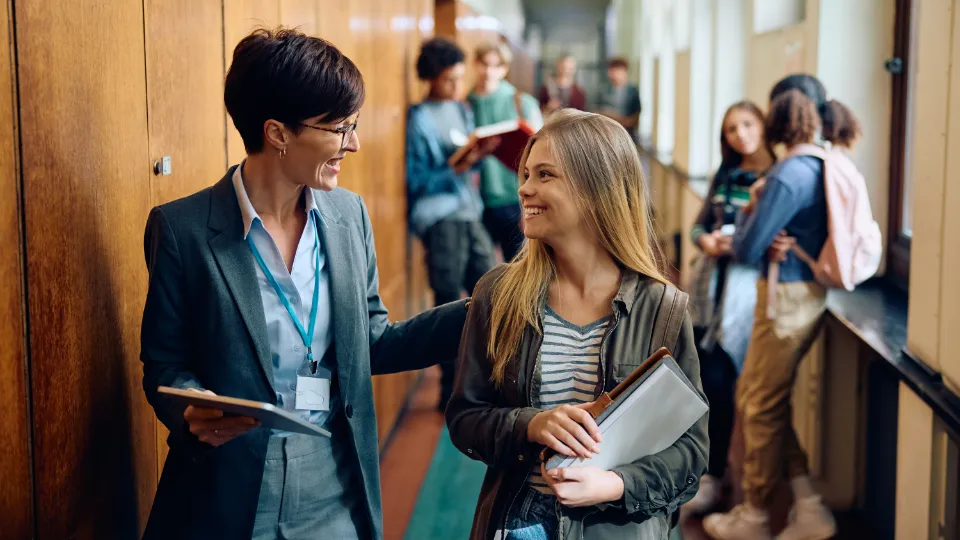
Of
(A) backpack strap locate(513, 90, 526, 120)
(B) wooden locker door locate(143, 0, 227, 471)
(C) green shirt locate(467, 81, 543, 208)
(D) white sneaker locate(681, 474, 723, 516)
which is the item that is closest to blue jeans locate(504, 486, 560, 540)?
(B) wooden locker door locate(143, 0, 227, 471)

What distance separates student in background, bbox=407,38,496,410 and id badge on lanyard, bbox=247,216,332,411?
3554mm

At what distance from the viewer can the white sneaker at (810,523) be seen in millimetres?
3916

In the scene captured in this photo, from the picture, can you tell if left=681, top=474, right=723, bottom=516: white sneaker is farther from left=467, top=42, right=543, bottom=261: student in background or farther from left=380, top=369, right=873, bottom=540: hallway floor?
left=467, top=42, right=543, bottom=261: student in background

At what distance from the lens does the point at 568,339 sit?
1.79 meters

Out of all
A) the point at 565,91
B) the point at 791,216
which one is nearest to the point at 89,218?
the point at 791,216

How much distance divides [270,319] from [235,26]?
1.12 metres

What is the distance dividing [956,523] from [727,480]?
6.77 feet

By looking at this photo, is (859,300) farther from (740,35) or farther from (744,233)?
(740,35)

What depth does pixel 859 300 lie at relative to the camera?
432cm

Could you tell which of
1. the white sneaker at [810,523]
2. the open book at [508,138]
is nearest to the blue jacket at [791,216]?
the white sneaker at [810,523]

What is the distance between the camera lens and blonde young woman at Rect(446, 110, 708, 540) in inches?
67.2

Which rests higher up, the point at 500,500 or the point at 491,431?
the point at 491,431

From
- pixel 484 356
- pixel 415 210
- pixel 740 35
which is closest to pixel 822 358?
pixel 415 210

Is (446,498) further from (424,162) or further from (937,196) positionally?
(937,196)
